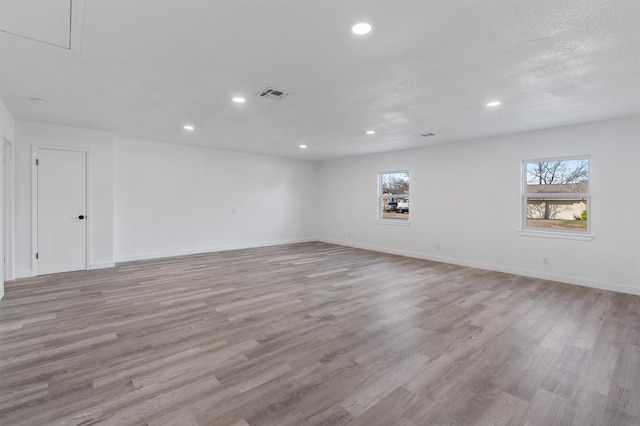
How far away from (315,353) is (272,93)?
2.80 metres

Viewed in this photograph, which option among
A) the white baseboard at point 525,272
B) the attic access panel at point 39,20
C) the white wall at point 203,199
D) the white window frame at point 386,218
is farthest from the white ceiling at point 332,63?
the white window frame at point 386,218

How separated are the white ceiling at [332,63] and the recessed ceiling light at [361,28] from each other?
57 millimetres

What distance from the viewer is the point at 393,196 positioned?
7586mm

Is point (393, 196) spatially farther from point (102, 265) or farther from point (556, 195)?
point (102, 265)

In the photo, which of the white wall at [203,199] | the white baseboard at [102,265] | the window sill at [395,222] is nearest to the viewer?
the white baseboard at [102,265]

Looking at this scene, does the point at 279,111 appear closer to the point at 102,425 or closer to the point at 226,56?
the point at 226,56

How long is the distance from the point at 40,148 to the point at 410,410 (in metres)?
6.50

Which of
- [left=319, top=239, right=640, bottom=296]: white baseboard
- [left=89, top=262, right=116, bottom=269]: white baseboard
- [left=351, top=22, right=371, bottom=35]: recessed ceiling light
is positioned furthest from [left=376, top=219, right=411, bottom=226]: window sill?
[left=89, top=262, right=116, bottom=269]: white baseboard

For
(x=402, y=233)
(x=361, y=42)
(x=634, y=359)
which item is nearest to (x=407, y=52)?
(x=361, y=42)

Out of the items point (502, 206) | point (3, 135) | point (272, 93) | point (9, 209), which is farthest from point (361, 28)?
point (9, 209)

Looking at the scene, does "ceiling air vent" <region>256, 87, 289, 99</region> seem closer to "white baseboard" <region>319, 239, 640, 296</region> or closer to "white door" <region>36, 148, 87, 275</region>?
"white door" <region>36, 148, 87, 275</region>

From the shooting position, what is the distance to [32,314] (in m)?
3.37

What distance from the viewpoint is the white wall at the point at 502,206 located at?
437 centimetres

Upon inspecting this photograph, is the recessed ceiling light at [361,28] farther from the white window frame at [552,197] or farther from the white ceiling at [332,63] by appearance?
the white window frame at [552,197]
